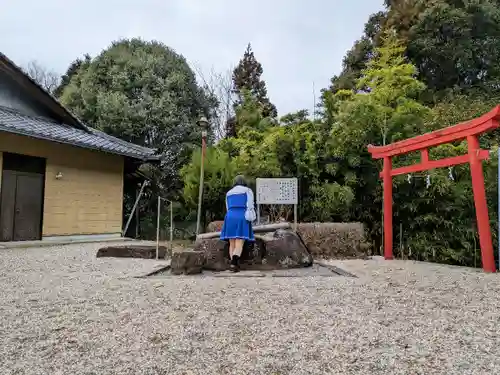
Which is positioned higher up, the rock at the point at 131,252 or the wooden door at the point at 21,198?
the wooden door at the point at 21,198

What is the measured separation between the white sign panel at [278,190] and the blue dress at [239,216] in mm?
1752

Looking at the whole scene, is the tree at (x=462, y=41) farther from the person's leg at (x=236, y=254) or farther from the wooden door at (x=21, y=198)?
the wooden door at (x=21, y=198)

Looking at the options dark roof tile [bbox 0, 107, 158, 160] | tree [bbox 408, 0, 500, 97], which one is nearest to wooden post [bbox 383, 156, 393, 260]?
dark roof tile [bbox 0, 107, 158, 160]

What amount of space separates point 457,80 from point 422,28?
2312mm

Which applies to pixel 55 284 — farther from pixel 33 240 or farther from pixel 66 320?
pixel 33 240

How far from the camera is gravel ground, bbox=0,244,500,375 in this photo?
200 centimetres

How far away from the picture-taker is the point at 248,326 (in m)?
2.60

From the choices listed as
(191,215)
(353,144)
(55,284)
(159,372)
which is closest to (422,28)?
(353,144)

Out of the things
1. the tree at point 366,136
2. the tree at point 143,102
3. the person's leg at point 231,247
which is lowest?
the person's leg at point 231,247

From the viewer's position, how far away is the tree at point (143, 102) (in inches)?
539

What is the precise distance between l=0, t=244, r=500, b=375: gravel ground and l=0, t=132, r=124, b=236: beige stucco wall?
5255 mm

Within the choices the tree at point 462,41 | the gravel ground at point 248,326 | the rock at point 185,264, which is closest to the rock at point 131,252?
the rock at point 185,264

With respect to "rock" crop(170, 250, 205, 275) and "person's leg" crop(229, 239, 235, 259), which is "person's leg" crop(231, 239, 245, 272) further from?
"rock" crop(170, 250, 205, 275)

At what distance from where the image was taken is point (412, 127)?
351 inches
